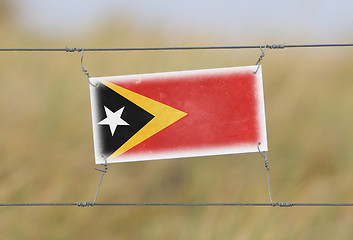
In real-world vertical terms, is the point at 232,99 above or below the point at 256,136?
above

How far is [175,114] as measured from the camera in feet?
4.82

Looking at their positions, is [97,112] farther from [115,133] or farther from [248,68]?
[248,68]

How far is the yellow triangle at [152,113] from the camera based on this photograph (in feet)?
4.82

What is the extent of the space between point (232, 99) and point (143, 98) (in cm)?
33

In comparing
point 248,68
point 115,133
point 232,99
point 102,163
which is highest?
point 248,68

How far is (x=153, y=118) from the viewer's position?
4.83 feet

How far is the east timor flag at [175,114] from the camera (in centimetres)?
145

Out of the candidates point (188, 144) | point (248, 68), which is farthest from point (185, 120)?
point (248, 68)

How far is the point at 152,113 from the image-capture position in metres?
1.47

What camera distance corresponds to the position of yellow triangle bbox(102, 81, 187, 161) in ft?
4.82

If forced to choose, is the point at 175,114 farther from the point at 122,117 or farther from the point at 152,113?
the point at 122,117

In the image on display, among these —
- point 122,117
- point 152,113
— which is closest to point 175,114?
point 152,113

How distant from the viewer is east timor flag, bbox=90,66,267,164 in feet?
4.75

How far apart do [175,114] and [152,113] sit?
87mm
